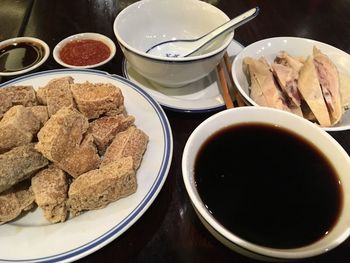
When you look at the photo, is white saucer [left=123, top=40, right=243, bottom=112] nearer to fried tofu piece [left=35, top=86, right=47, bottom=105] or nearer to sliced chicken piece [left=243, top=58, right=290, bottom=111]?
sliced chicken piece [left=243, top=58, right=290, bottom=111]

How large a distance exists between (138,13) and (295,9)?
106cm

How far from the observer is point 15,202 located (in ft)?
3.18

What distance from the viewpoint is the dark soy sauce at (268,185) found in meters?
0.78

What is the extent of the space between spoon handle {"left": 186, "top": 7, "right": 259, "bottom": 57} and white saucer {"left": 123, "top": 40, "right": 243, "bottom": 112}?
155 millimetres

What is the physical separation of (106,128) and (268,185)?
553 millimetres

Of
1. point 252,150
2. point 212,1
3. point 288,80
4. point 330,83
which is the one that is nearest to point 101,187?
point 252,150

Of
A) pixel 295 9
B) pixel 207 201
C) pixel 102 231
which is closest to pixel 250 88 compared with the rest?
pixel 207 201

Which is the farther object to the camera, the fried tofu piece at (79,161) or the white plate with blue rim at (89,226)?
the fried tofu piece at (79,161)

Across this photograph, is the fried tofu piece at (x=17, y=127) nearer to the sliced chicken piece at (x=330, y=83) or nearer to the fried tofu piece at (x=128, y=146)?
the fried tofu piece at (x=128, y=146)

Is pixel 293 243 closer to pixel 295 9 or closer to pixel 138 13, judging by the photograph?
pixel 138 13

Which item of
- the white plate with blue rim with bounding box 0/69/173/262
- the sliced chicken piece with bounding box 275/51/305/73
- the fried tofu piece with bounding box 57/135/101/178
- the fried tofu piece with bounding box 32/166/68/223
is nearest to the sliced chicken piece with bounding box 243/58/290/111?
the sliced chicken piece with bounding box 275/51/305/73

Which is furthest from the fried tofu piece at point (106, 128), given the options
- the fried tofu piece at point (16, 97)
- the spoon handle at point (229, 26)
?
the spoon handle at point (229, 26)

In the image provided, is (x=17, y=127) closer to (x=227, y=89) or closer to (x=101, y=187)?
(x=101, y=187)

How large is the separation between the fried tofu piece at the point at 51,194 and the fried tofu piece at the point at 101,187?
0.09 feet
